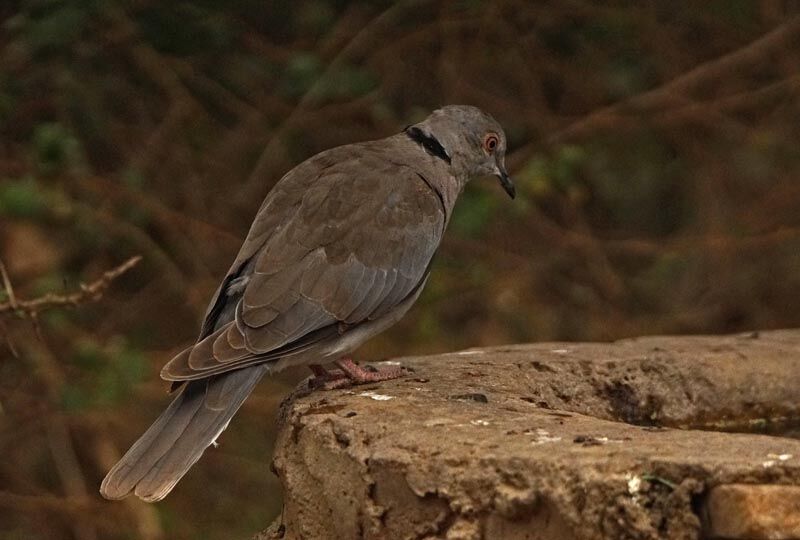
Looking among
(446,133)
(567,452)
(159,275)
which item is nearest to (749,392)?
(446,133)

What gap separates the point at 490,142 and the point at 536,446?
252cm

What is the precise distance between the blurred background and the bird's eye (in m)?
1.44

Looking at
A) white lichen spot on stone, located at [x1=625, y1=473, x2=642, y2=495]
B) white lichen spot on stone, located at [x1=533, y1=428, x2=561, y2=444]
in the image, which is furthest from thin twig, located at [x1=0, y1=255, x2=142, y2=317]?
white lichen spot on stone, located at [x1=625, y1=473, x2=642, y2=495]

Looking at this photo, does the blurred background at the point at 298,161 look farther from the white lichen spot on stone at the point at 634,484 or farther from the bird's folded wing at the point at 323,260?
the white lichen spot on stone at the point at 634,484

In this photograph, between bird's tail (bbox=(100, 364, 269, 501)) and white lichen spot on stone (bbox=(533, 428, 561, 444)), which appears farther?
bird's tail (bbox=(100, 364, 269, 501))

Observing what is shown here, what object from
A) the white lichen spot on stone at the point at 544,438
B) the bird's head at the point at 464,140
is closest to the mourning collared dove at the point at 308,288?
the bird's head at the point at 464,140

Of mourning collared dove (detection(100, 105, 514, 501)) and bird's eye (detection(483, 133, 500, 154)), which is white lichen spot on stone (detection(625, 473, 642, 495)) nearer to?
mourning collared dove (detection(100, 105, 514, 501))

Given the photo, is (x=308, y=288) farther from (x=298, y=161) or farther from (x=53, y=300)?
(x=298, y=161)

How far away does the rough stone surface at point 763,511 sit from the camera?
249 cm

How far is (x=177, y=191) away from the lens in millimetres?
7402

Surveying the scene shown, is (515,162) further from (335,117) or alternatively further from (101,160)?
(101,160)

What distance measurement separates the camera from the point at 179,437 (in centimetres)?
375

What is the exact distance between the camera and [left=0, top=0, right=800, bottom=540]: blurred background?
6.65 metres

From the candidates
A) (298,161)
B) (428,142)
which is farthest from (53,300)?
(298,161)
